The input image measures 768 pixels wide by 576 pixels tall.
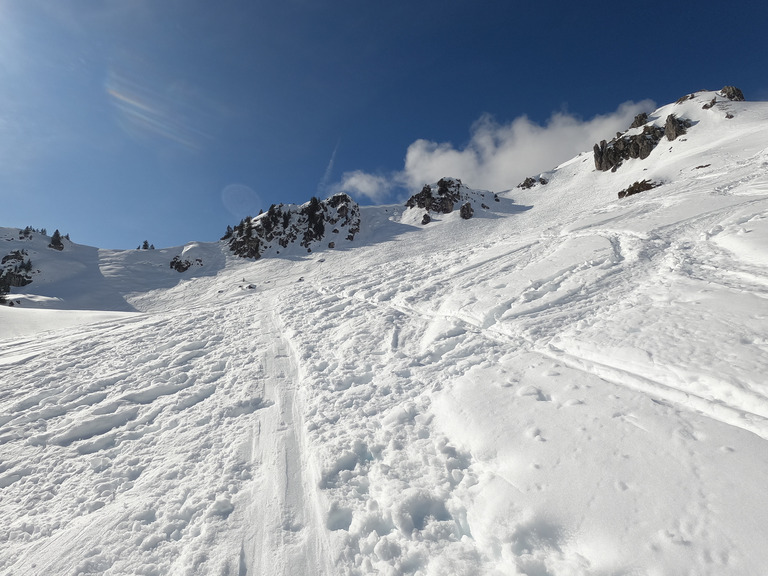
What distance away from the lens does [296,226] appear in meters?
45.9

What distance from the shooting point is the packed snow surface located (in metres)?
3.04

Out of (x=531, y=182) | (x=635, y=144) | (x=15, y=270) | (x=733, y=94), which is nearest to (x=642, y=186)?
(x=635, y=144)

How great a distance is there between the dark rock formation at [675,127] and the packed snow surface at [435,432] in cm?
5180

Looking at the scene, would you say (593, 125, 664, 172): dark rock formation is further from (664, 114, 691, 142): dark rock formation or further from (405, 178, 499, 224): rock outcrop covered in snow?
(405, 178, 499, 224): rock outcrop covered in snow

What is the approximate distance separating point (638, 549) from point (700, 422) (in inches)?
80.5

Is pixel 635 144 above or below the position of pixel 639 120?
below

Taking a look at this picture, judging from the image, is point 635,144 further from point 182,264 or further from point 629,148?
point 182,264

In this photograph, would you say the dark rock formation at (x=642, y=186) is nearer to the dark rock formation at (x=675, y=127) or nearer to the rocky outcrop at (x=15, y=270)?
the dark rock formation at (x=675, y=127)

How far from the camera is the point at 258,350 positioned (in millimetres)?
8977

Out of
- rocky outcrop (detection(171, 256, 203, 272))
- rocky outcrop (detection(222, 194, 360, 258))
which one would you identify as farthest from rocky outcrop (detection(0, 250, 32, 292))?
rocky outcrop (detection(222, 194, 360, 258))

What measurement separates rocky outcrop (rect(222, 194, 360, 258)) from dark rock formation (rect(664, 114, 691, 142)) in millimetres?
49249

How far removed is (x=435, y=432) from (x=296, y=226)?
44922mm

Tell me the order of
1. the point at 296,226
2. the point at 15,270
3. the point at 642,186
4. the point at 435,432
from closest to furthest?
the point at 435,432 < the point at 642,186 < the point at 15,270 < the point at 296,226

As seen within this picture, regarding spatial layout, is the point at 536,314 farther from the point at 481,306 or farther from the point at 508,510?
the point at 508,510
